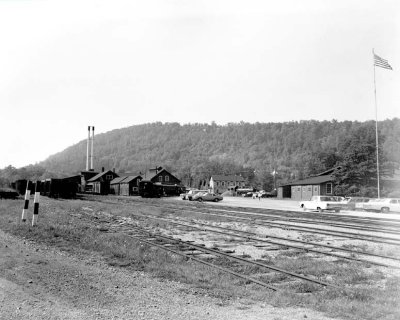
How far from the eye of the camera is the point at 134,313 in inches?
208

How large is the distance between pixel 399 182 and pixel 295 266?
55.0m

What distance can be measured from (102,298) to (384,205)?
1314 inches

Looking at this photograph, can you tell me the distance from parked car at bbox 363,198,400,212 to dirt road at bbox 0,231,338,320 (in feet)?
102

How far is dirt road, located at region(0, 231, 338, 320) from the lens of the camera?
17.2 feet

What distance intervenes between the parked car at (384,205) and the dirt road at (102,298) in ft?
102

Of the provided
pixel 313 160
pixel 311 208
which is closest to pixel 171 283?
pixel 311 208

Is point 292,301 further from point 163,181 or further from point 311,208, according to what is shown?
point 163,181

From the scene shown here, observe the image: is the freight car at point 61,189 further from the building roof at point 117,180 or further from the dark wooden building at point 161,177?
the building roof at point 117,180

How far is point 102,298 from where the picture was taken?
5828 millimetres

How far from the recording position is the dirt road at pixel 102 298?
207 inches

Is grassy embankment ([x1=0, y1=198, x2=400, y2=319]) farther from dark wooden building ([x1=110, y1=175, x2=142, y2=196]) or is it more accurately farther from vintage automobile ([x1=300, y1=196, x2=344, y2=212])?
dark wooden building ([x1=110, y1=175, x2=142, y2=196])

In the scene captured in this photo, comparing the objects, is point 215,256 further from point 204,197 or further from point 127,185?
point 127,185

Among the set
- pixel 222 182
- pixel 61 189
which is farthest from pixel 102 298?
pixel 222 182

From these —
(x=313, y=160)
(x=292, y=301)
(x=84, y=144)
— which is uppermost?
(x=84, y=144)
